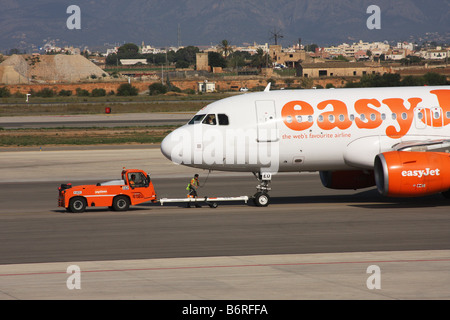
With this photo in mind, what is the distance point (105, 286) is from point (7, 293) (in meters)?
2.33

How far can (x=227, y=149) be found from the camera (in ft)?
88.4

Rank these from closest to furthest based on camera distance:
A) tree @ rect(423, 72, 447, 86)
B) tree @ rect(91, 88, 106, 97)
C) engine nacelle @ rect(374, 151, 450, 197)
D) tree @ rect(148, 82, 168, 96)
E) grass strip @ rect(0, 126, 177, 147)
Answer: engine nacelle @ rect(374, 151, 450, 197), grass strip @ rect(0, 126, 177, 147), tree @ rect(423, 72, 447, 86), tree @ rect(91, 88, 106, 97), tree @ rect(148, 82, 168, 96)

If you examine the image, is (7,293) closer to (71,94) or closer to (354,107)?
(354,107)

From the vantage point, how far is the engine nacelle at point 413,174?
2511cm

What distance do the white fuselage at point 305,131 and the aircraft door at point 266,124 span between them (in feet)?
0.14

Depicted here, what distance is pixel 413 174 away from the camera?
82.4 ft

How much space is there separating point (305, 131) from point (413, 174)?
4.73 metres

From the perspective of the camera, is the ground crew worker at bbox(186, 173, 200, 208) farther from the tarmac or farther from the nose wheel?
the tarmac

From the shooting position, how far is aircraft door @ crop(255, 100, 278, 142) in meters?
27.0

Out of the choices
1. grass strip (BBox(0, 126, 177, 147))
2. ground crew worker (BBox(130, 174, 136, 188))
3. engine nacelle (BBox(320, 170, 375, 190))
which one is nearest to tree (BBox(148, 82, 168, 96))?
grass strip (BBox(0, 126, 177, 147))

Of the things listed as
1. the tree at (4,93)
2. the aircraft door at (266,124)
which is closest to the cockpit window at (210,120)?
the aircraft door at (266,124)

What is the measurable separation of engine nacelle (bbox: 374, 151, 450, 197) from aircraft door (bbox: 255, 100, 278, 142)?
14.9 ft

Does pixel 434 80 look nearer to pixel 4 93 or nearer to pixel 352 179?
pixel 352 179
